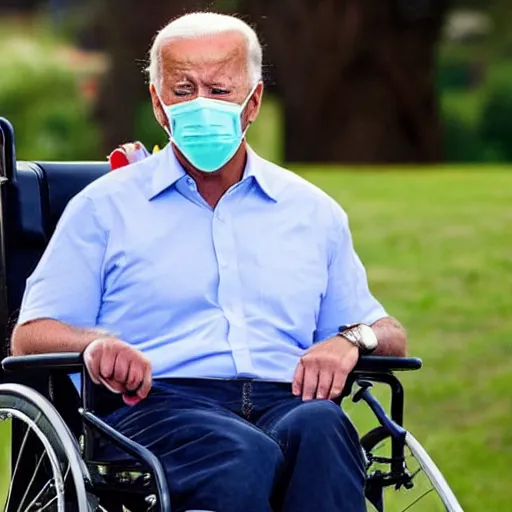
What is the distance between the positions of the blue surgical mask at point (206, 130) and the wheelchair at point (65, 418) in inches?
20.3

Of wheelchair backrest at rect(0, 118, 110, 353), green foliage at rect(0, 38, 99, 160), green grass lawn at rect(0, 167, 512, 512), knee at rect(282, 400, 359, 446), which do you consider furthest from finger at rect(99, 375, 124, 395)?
green foliage at rect(0, 38, 99, 160)

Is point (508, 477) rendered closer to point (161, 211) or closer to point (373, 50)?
point (161, 211)

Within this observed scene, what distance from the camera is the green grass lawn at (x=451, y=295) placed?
762 centimetres

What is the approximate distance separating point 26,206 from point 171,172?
55cm

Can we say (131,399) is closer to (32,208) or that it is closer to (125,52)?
(32,208)

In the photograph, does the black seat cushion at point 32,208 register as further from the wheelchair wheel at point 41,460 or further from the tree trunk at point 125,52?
the tree trunk at point 125,52

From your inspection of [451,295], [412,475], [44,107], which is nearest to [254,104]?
[412,475]

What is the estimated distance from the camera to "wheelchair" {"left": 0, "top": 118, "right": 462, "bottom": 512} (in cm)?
426

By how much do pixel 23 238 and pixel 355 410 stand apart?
2.72 m

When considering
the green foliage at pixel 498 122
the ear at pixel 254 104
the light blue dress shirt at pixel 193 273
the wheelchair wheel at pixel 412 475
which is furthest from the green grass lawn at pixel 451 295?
the green foliage at pixel 498 122

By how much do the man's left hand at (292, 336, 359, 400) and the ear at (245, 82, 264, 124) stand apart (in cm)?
67

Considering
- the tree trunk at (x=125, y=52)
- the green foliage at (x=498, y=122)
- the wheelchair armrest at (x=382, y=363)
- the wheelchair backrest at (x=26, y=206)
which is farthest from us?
the green foliage at (x=498, y=122)

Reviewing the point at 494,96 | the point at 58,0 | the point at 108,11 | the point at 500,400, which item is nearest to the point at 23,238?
the point at 500,400

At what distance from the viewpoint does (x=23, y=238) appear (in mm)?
4992
